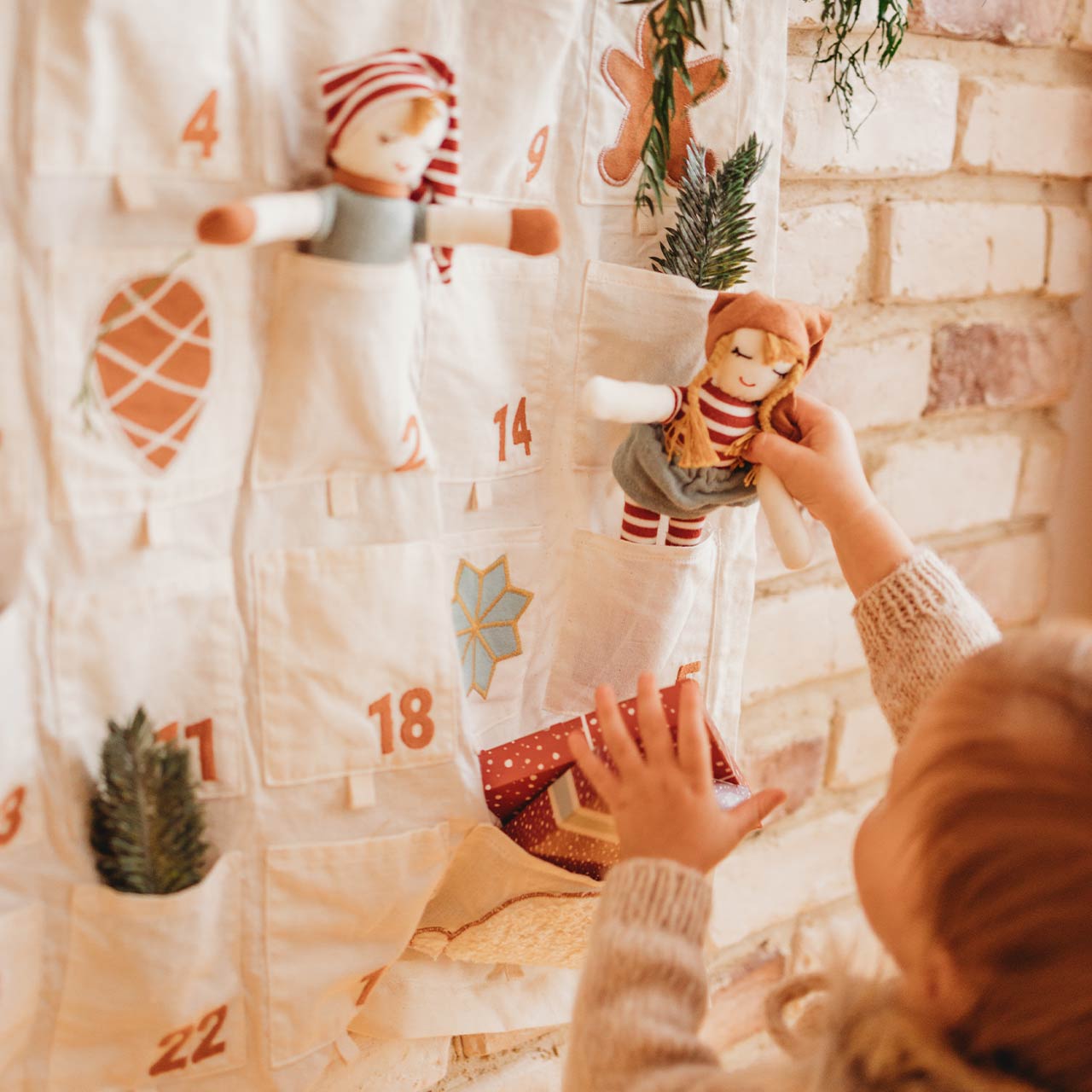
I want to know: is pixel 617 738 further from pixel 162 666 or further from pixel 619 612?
pixel 162 666

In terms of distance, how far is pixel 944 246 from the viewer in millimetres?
868

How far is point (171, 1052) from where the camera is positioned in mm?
584

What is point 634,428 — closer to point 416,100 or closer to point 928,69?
point 416,100

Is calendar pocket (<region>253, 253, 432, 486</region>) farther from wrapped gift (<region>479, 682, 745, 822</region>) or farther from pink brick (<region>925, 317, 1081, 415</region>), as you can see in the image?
pink brick (<region>925, 317, 1081, 415</region>)

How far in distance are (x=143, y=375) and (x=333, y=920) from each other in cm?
32

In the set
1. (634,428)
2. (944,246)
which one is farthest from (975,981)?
(944,246)

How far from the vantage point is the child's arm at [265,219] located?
435 mm

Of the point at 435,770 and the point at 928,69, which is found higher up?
the point at 928,69

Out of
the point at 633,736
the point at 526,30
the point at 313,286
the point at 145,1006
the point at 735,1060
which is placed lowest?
the point at 735,1060

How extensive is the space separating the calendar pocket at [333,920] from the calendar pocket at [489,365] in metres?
0.22

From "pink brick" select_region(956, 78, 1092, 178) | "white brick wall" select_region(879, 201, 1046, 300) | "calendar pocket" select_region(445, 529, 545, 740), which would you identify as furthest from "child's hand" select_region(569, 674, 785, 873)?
"pink brick" select_region(956, 78, 1092, 178)

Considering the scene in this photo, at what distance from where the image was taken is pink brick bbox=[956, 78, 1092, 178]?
848 mm

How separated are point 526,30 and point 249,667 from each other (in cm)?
36

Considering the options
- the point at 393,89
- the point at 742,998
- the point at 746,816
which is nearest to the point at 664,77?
the point at 393,89
